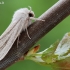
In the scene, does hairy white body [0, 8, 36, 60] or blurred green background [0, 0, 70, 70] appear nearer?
hairy white body [0, 8, 36, 60]

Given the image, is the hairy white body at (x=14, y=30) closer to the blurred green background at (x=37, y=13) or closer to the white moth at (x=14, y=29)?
the white moth at (x=14, y=29)

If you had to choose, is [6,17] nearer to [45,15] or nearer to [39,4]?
[39,4]

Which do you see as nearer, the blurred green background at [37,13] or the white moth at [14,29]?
the white moth at [14,29]

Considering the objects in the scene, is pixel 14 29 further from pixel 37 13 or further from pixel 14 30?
pixel 37 13

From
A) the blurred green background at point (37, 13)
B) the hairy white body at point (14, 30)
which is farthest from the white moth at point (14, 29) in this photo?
the blurred green background at point (37, 13)

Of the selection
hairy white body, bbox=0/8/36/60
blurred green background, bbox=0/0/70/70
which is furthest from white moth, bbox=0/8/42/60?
blurred green background, bbox=0/0/70/70

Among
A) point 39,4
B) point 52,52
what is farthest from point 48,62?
point 39,4

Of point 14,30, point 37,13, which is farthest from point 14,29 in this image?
point 37,13

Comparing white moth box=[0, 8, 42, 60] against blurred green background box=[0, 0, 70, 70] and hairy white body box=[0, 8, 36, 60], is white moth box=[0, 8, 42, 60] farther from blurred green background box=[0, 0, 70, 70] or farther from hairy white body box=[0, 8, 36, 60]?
blurred green background box=[0, 0, 70, 70]
